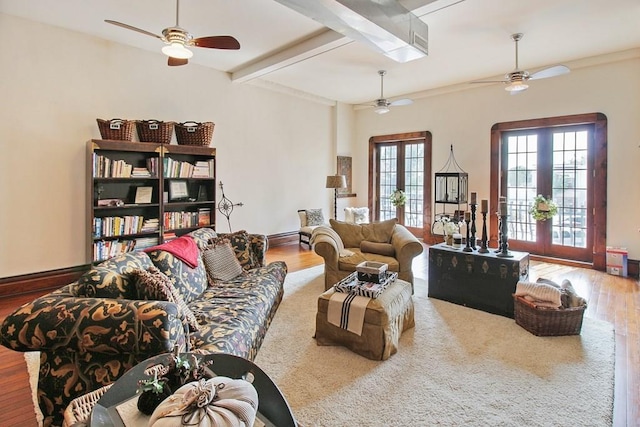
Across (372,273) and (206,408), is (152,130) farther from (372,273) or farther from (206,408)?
(206,408)

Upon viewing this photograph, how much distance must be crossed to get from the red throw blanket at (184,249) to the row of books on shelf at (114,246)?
1.86m

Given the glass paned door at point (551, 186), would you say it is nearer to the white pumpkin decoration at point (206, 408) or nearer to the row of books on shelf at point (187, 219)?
the row of books on shelf at point (187, 219)

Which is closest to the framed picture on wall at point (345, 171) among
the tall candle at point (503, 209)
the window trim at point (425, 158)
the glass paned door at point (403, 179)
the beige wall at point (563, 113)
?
the glass paned door at point (403, 179)

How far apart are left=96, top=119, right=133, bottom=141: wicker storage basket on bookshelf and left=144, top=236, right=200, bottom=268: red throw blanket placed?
226cm

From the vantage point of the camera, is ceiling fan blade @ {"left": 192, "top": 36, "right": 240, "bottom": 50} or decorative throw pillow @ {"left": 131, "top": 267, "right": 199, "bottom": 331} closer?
decorative throw pillow @ {"left": 131, "top": 267, "right": 199, "bottom": 331}

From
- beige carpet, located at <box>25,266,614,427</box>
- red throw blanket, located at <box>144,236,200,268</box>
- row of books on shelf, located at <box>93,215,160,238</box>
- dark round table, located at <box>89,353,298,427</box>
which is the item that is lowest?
beige carpet, located at <box>25,266,614,427</box>

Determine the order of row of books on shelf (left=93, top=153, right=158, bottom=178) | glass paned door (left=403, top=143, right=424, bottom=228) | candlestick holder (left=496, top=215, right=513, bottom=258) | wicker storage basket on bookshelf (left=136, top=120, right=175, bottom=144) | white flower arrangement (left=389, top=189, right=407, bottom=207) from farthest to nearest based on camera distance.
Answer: white flower arrangement (left=389, top=189, right=407, bottom=207)
glass paned door (left=403, top=143, right=424, bottom=228)
wicker storage basket on bookshelf (left=136, top=120, right=175, bottom=144)
row of books on shelf (left=93, top=153, right=158, bottom=178)
candlestick holder (left=496, top=215, right=513, bottom=258)

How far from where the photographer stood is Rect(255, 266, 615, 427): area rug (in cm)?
203

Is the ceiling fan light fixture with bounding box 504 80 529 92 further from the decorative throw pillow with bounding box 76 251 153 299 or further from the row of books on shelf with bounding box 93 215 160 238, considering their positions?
the row of books on shelf with bounding box 93 215 160 238

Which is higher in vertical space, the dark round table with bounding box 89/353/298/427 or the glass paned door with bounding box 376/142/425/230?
the glass paned door with bounding box 376/142/425/230

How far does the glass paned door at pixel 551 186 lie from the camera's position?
555 cm

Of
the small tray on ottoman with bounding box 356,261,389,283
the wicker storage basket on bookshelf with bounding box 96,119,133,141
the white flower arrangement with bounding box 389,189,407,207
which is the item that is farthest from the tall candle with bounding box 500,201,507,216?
the wicker storage basket on bookshelf with bounding box 96,119,133,141

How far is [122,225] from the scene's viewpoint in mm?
4520

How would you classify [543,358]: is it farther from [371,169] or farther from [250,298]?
[371,169]
